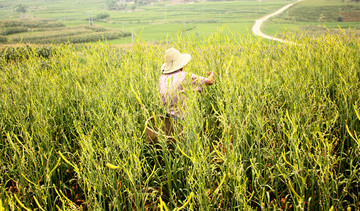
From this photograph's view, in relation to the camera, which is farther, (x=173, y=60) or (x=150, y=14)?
(x=150, y=14)

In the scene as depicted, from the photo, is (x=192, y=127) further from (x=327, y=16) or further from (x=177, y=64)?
(x=327, y=16)

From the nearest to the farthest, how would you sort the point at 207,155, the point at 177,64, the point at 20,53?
1. the point at 207,155
2. the point at 177,64
3. the point at 20,53

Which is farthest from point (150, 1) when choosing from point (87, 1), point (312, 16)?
point (312, 16)

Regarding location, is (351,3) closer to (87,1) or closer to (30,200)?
(30,200)

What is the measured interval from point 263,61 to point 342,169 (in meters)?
2.00

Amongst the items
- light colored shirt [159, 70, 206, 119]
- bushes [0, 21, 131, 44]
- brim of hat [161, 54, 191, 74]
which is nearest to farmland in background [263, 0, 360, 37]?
bushes [0, 21, 131, 44]

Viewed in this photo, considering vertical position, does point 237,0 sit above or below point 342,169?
above

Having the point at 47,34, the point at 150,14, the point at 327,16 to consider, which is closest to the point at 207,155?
the point at 47,34

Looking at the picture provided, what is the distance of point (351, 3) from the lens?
42.2 m

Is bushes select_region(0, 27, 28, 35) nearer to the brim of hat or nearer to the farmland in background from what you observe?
the farmland in background

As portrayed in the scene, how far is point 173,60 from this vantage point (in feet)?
9.45

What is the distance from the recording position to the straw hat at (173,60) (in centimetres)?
284

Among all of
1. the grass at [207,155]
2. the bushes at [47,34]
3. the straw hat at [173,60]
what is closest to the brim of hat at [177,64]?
the straw hat at [173,60]

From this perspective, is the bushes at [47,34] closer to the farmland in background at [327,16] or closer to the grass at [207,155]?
the farmland in background at [327,16]
